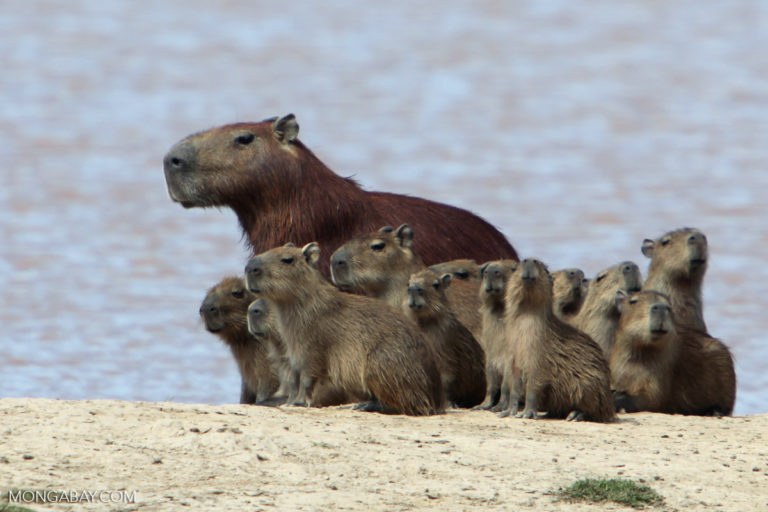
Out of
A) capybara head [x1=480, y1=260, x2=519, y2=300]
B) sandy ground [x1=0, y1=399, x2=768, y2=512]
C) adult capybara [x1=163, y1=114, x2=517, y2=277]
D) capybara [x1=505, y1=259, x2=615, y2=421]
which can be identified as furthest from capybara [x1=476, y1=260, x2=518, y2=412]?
adult capybara [x1=163, y1=114, x2=517, y2=277]

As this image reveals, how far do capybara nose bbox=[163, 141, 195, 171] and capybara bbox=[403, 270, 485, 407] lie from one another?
271 centimetres

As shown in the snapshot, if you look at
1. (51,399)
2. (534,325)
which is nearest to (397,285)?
(534,325)

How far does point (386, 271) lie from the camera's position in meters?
10.7

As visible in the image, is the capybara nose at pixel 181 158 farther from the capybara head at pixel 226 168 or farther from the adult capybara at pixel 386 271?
the adult capybara at pixel 386 271

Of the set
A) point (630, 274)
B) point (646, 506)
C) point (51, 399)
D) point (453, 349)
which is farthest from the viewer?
point (630, 274)

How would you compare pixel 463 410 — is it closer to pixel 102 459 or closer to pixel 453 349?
pixel 453 349

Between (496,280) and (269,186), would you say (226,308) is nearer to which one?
(269,186)

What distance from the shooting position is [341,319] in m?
9.50

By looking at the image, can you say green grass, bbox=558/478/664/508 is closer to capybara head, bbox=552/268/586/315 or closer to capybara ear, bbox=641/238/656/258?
capybara head, bbox=552/268/586/315

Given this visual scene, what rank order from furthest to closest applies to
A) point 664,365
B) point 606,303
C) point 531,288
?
point 606,303 → point 664,365 → point 531,288

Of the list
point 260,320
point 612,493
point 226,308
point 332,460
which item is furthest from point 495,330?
point 612,493

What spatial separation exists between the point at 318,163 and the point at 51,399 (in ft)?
13.4

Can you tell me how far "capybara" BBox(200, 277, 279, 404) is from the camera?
10.4 metres

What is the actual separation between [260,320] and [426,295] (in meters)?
1.24
